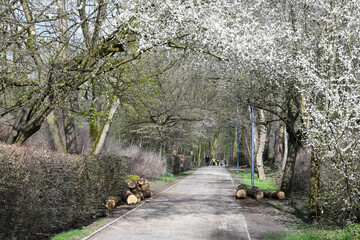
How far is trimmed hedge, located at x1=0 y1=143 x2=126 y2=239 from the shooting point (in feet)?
21.0

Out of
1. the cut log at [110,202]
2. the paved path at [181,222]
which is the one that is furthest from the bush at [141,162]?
the cut log at [110,202]

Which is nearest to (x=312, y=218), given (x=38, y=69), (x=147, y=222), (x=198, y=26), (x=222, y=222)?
(x=222, y=222)

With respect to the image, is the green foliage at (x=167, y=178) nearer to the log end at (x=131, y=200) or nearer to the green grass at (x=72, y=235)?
the log end at (x=131, y=200)

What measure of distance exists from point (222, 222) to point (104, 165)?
4.25 m

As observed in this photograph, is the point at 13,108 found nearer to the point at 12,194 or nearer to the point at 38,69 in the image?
the point at 38,69

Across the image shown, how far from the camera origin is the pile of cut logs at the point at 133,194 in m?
12.6

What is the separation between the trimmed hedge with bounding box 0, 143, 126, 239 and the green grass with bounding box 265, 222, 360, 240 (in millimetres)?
4492

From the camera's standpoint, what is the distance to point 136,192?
15.4 metres

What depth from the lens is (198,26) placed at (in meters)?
11.6

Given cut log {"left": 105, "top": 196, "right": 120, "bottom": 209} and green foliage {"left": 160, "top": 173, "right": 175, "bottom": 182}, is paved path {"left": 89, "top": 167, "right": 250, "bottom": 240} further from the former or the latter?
green foliage {"left": 160, "top": 173, "right": 175, "bottom": 182}

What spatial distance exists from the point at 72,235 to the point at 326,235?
5.18 metres

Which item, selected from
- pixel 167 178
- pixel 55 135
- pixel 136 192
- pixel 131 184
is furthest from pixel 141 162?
pixel 55 135

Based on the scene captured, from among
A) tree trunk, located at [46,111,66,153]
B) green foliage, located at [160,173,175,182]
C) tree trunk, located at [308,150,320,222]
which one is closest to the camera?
tree trunk, located at [308,150,320,222]

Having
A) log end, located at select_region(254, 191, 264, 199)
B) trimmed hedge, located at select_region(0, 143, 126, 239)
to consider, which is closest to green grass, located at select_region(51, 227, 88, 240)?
trimmed hedge, located at select_region(0, 143, 126, 239)
